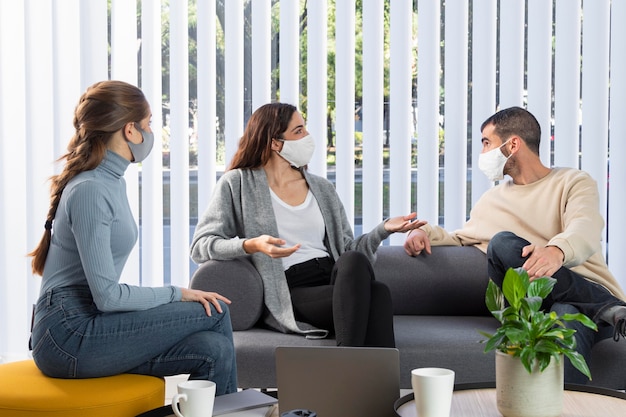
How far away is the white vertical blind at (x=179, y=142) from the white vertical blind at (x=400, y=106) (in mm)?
949

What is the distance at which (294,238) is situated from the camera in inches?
135

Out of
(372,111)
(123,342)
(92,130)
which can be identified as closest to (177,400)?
(123,342)

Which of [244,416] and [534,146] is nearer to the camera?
[244,416]

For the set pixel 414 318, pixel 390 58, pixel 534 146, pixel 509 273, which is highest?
pixel 390 58

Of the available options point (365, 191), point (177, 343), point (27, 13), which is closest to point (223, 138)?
point (365, 191)

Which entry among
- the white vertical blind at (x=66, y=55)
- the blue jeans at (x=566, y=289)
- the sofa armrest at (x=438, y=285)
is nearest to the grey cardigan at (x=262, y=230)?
the sofa armrest at (x=438, y=285)

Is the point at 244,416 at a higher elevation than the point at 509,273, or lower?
lower

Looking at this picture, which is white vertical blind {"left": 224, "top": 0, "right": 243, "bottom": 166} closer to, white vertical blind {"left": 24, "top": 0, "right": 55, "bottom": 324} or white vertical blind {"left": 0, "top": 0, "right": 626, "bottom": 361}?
white vertical blind {"left": 0, "top": 0, "right": 626, "bottom": 361}

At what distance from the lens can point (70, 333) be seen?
2.38 meters

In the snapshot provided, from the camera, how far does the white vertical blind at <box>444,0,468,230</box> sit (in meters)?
4.02

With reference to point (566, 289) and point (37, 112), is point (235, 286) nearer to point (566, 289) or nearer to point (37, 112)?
point (566, 289)

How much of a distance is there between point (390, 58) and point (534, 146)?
2.72ft

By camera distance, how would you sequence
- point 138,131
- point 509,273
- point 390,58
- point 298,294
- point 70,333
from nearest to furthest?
1. point 509,273
2. point 70,333
3. point 138,131
4. point 298,294
5. point 390,58

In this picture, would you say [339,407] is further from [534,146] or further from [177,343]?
[534,146]
